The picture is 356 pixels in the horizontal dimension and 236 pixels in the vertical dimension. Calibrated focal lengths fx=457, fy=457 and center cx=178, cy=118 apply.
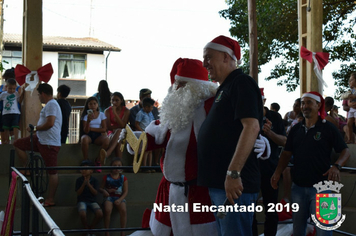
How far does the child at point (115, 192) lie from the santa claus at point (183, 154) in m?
3.50

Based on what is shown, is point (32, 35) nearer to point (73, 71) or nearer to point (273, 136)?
point (273, 136)

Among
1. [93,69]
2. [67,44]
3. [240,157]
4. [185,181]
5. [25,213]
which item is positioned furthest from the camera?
[93,69]

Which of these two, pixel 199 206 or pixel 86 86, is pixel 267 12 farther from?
pixel 86 86

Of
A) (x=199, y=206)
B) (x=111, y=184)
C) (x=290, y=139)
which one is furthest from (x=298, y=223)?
(x=111, y=184)

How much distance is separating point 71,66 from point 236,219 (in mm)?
27397

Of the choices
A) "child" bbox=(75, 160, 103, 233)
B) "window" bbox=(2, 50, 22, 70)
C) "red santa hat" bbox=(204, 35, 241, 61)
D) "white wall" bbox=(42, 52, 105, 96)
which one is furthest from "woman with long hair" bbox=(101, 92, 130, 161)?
"window" bbox=(2, 50, 22, 70)

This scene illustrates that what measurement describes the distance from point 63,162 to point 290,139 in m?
4.31

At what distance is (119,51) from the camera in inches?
1177

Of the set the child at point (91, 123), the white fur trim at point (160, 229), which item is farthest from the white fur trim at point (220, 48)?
the child at point (91, 123)

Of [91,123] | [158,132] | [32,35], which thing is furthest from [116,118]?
[158,132]

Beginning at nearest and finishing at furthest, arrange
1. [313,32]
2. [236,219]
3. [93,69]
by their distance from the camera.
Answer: [236,219] < [313,32] < [93,69]

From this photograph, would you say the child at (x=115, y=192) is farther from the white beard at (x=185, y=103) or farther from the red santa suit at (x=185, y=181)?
the white beard at (x=185, y=103)

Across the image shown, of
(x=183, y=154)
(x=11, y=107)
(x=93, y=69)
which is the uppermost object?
(x=93, y=69)

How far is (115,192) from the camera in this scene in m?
6.99
